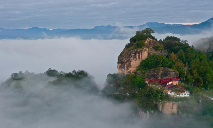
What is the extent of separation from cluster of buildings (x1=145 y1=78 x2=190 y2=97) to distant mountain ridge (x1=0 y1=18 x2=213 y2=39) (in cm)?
5331

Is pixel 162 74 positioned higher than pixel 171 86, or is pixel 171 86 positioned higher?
pixel 162 74

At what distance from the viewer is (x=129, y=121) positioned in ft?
82.8

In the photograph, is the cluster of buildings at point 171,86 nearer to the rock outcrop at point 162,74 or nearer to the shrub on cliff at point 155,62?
the rock outcrop at point 162,74

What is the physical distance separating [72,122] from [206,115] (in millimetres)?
13047

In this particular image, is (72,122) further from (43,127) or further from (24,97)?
(24,97)

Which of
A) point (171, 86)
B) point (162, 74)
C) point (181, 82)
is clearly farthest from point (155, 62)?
point (171, 86)

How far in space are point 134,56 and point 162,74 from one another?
15.5 ft

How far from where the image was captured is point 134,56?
96.0 ft

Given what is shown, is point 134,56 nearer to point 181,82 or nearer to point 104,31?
point 181,82

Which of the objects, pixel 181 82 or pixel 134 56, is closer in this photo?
pixel 181 82

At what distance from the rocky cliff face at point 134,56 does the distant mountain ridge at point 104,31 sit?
157 feet


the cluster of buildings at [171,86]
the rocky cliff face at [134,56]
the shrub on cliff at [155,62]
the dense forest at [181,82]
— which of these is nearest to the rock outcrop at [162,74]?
the cluster of buildings at [171,86]

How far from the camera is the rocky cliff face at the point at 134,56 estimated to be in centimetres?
2930

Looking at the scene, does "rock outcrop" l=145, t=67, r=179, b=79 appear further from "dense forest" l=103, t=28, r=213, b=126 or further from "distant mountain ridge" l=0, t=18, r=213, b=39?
"distant mountain ridge" l=0, t=18, r=213, b=39
